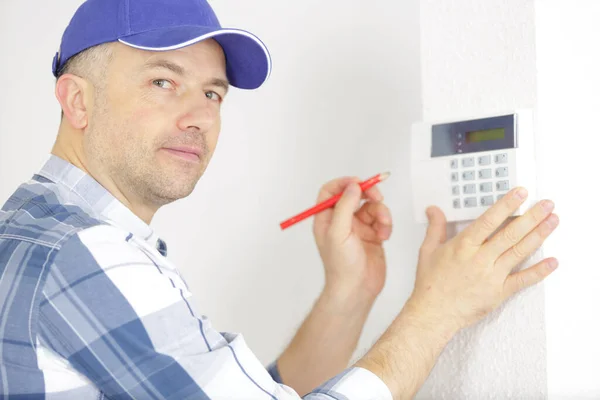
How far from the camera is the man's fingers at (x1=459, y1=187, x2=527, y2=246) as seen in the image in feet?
3.53

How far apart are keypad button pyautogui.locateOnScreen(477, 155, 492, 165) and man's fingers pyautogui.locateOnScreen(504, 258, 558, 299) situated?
169 mm

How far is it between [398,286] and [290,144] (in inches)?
15.7

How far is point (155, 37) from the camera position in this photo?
116cm

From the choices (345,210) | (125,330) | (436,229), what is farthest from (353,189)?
(125,330)

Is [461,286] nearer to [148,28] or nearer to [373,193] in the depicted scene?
[373,193]

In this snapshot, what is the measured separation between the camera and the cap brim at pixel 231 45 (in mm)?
1153

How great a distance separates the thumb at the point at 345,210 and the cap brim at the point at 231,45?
0.27 meters

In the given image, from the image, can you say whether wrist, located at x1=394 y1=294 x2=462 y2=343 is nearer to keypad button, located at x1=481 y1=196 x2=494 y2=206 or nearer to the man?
the man

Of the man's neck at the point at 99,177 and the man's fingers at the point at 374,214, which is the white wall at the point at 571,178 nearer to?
the man's fingers at the point at 374,214

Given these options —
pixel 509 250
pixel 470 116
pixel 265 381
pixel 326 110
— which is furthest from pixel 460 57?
pixel 265 381

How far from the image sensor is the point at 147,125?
1191 millimetres

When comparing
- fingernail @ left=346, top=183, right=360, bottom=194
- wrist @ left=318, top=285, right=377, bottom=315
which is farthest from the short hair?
wrist @ left=318, top=285, right=377, bottom=315

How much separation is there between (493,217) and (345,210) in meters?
0.31

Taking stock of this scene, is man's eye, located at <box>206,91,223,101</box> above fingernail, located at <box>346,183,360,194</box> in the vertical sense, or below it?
above
